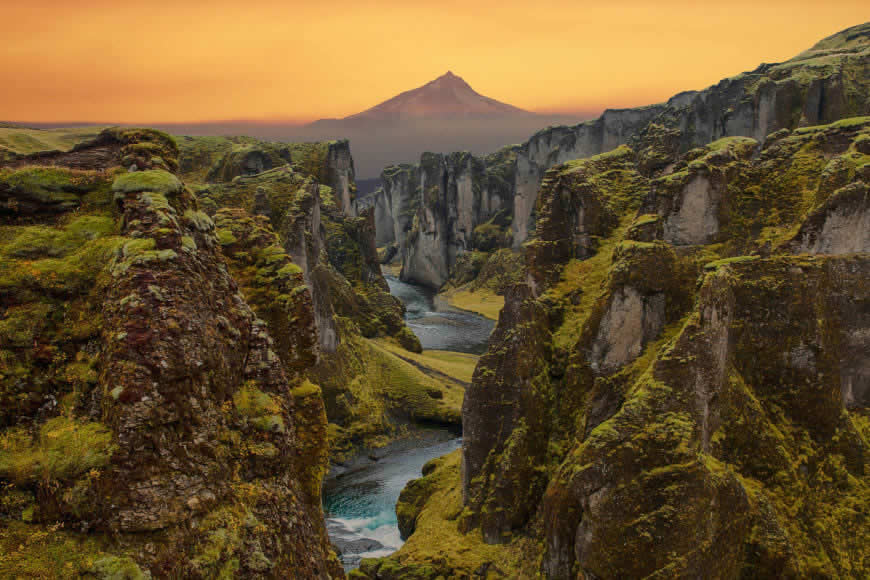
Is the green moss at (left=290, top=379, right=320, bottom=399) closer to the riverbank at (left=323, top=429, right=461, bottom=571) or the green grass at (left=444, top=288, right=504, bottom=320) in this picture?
the riverbank at (left=323, top=429, right=461, bottom=571)

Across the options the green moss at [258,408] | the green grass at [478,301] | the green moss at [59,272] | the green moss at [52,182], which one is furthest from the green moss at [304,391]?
the green grass at [478,301]

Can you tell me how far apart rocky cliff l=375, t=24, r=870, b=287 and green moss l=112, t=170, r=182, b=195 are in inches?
1171

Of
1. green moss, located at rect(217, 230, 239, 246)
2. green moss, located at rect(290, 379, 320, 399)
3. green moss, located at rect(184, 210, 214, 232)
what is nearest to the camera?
green moss, located at rect(184, 210, 214, 232)

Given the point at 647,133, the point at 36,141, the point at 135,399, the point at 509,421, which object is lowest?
the point at 509,421

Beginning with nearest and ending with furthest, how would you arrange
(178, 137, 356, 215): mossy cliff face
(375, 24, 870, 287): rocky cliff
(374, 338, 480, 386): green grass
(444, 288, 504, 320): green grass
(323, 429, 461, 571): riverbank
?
(323, 429, 461, 571): riverbank < (374, 338, 480, 386): green grass < (375, 24, 870, 287): rocky cliff < (178, 137, 356, 215): mossy cliff face < (444, 288, 504, 320): green grass

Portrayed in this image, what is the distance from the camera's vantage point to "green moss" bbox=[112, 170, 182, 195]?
13492mm

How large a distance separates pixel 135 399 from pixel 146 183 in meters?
5.58

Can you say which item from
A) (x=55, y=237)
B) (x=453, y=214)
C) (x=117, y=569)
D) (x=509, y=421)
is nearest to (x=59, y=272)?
(x=55, y=237)

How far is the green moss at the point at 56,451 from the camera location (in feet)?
32.5

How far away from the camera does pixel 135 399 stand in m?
10.4

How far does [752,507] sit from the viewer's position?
20.8 meters

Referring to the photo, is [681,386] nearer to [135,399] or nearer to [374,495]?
[135,399]

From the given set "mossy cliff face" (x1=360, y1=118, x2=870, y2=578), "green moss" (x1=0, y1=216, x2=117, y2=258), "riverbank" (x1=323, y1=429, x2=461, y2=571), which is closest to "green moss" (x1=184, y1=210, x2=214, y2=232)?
"green moss" (x1=0, y1=216, x2=117, y2=258)

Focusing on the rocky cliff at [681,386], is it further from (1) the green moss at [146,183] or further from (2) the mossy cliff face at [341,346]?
(2) the mossy cliff face at [341,346]
